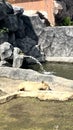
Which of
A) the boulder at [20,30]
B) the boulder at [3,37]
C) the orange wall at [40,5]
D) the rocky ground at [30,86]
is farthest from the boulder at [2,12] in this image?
the rocky ground at [30,86]

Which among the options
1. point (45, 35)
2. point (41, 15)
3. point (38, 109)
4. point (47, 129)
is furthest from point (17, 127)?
point (41, 15)

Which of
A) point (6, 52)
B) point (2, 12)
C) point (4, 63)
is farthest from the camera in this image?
point (2, 12)

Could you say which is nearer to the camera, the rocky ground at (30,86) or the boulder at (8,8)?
the rocky ground at (30,86)

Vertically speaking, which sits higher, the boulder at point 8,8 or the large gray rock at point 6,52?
the boulder at point 8,8

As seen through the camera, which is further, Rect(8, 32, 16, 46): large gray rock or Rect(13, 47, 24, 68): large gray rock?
Rect(8, 32, 16, 46): large gray rock

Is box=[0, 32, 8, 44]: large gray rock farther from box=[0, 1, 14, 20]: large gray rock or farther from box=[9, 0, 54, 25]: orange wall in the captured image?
box=[9, 0, 54, 25]: orange wall

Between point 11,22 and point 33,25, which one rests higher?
point 11,22

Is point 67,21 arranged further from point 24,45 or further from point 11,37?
point 11,37

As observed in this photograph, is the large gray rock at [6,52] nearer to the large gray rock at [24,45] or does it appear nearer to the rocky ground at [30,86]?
the large gray rock at [24,45]

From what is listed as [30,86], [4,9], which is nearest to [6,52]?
[4,9]

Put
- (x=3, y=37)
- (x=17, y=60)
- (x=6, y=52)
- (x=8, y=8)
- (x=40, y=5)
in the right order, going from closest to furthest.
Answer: (x=17, y=60) → (x=6, y=52) → (x=3, y=37) → (x=8, y=8) → (x=40, y=5)

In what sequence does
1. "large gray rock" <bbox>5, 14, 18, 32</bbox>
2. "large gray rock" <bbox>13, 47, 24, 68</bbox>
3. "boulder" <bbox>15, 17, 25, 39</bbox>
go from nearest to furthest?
"large gray rock" <bbox>13, 47, 24, 68</bbox> < "large gray rock" <bbox>5, 14, 18, 32</bbox> < "boulder" <bbox>15, 17, 25, 39</bbox>

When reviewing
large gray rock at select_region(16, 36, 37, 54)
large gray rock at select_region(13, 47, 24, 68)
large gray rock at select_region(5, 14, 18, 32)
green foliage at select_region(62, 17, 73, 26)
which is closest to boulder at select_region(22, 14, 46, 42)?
large gray rock at select_region(16, 36, 37, 54)

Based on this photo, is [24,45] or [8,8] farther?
[24,45]
